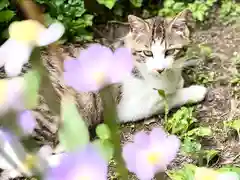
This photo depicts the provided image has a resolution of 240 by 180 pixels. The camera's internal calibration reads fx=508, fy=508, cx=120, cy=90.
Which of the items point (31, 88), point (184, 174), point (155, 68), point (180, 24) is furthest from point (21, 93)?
point (180, 24)

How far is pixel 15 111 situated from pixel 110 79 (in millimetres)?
88

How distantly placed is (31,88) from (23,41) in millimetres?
44

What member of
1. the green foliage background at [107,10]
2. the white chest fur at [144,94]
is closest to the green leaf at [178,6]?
the green foliage background at [107,10]

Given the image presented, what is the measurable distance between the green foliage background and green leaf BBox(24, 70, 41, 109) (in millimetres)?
2158

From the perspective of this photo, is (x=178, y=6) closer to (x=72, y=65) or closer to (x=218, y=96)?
(x=218, y=96)

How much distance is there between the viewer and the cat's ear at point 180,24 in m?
2.28

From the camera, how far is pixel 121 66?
458 mm

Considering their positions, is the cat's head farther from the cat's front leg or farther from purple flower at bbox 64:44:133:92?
purple flower at bbox 64:44:133:92

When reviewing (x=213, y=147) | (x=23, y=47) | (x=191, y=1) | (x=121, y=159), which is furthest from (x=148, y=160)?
(x=191, y=1)

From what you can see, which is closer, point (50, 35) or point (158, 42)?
point (50, 35)

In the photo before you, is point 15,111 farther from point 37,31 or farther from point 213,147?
point 213,147

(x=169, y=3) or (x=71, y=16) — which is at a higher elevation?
(x=169, y=3)

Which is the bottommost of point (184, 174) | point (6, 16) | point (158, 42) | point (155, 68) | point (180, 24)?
point (184, 174)

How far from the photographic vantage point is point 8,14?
251 cm
